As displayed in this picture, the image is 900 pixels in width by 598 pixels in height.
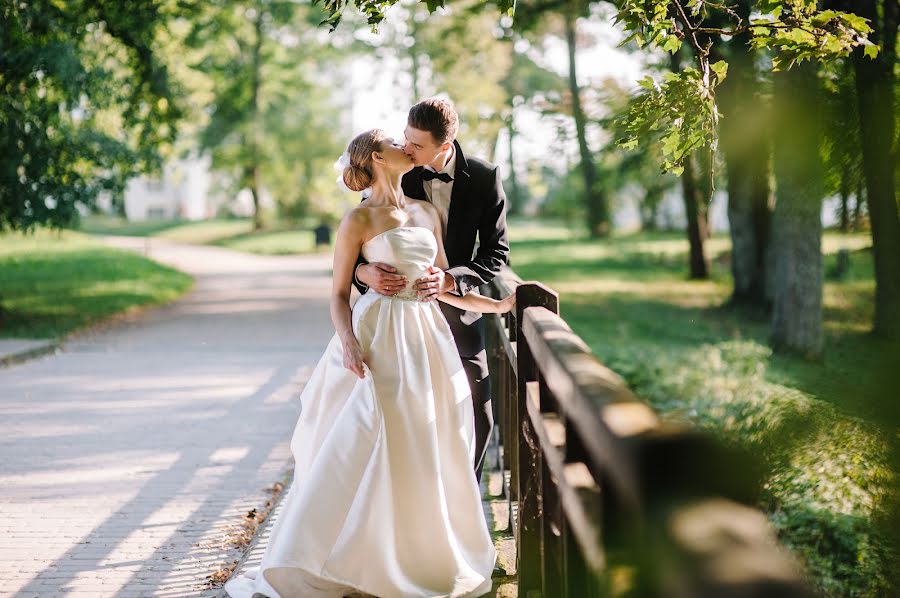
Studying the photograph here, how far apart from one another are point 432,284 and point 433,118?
0.72 meters

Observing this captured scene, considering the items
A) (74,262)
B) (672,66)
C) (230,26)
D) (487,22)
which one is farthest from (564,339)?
(487,22)

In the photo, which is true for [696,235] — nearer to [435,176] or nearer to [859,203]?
[435,176]

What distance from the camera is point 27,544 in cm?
522

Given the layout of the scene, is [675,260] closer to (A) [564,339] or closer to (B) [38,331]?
(B) [38,331]

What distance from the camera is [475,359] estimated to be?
4883 millimetres

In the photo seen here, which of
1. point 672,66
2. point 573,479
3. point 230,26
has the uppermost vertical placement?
point 230,26

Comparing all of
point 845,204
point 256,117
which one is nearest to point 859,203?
point 845,204

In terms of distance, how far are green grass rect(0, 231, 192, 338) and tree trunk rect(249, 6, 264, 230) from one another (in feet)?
43.8

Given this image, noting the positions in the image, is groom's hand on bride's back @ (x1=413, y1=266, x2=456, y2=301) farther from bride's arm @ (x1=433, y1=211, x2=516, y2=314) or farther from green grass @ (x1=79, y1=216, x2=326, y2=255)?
green grass @ (x1=79, y1=216, x2=326, y2=255)

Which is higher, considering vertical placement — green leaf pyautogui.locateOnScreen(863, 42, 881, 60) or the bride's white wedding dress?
green leaf pyautogui.locateOnScreen(863, 42, 881, 60)

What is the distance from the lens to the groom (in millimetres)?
4434

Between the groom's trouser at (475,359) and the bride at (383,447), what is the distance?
1.45ft

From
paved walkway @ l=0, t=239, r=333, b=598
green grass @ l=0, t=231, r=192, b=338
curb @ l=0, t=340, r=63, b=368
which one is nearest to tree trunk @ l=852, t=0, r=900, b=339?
paved walkway @ l=0, t=239, r=333, b=598

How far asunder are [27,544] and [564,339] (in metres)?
3.56
